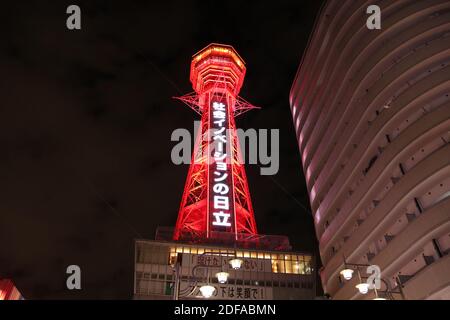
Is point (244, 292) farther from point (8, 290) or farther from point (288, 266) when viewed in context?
point (8, 290)

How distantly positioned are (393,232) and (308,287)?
46.3ft

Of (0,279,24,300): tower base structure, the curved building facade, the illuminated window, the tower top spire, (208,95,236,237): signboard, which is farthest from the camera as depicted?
the tower top spire

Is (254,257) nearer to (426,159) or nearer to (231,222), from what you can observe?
(231,222)

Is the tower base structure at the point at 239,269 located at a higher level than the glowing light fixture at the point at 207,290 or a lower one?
higher

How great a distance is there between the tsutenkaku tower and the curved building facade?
8.32 m

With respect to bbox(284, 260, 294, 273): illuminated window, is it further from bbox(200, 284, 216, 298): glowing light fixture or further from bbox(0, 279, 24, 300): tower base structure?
bbox(200, 284, 216, 298): glowing light fixture

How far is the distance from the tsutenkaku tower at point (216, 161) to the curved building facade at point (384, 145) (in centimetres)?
832

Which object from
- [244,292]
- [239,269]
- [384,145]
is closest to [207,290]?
[384,145]

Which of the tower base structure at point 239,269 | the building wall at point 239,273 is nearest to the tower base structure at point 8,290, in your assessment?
the tower base structure at point 239,269

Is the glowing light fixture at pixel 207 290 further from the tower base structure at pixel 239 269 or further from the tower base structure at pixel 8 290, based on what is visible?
the tower base structure at pixel 8 290

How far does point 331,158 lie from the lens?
1666 inches

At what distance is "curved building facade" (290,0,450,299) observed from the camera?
90.2 ft

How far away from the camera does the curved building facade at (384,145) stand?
2750 cm

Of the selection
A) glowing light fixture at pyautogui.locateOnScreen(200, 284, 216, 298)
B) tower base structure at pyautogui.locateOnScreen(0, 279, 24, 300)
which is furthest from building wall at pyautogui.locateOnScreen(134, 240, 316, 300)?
glowing light fixture at pyautogui.locateOnScreen(200, 284, 216, 298)
